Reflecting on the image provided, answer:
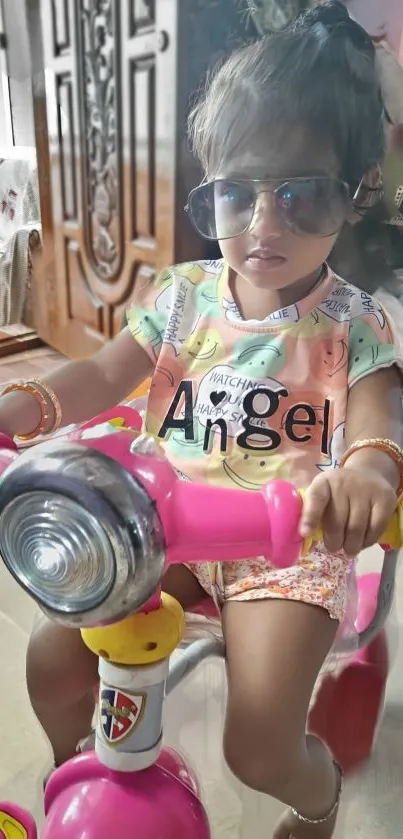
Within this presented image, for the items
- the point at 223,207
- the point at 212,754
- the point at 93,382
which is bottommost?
the point at 212,754

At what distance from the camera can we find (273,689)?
18.2 inches

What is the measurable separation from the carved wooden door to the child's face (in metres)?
0.07

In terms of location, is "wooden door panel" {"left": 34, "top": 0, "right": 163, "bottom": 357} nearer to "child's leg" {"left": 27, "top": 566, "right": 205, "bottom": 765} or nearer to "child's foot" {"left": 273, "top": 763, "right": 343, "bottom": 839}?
"child's leg" {"left": 27, "top": 566, "right": 205, "bottom": 765}

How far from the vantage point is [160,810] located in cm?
39

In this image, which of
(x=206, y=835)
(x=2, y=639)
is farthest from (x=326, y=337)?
(x=2, y=639)

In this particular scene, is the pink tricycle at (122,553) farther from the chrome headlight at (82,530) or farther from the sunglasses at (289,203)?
the sunglasses at (289,203)

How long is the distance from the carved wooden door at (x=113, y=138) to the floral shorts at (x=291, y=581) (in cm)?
24

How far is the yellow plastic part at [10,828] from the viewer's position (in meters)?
0.47

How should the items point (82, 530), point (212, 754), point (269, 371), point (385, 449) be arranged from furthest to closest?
point (212, 754) → point (269, 371) → point (385, 449) → point (82, 530)

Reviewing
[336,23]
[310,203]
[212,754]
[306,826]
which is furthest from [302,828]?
[336,23]

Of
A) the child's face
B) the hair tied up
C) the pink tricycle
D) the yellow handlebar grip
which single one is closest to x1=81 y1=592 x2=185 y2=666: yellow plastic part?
the pink tricycle

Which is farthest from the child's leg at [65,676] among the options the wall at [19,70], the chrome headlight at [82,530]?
the wall at [19,70]

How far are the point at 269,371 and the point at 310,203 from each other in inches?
4.9

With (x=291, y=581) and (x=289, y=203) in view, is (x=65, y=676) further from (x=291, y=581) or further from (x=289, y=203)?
(x=289, y=203)
